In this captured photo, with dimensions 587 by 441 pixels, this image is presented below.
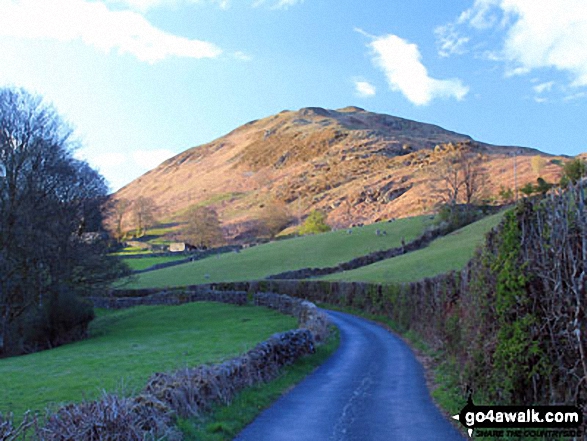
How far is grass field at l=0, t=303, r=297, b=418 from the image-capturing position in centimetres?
1553

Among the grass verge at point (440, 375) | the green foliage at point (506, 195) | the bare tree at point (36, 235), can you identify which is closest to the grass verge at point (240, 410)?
the grass verge at point (440, 375)

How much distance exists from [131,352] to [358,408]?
14.1 meters

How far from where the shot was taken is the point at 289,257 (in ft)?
238

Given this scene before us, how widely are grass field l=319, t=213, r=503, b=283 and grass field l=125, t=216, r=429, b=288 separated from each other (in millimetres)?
8117

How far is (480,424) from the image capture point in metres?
9.98

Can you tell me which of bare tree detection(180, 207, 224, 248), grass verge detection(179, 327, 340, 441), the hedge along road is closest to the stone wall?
grass verge detection(179, 327, 340, 441)

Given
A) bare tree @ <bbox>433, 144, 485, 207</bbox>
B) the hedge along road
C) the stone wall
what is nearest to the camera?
the stone wall

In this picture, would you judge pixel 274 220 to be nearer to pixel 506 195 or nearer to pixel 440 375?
pixel 506 195

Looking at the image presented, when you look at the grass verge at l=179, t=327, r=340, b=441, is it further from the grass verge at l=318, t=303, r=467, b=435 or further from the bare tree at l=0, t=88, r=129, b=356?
the bare tree at l=0, t=88, r=129, b=356

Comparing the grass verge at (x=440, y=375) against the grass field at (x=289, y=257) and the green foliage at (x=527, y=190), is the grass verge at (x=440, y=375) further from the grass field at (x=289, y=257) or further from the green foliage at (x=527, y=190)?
the grass field at (x=289, y=257)

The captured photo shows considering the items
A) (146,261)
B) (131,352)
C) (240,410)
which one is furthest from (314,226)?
(240,410)

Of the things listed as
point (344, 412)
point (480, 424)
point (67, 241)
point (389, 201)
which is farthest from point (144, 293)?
point (389, 201)

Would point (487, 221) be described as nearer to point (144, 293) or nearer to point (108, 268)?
point (144, 293)

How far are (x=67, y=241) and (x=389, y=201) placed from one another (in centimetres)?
12630
